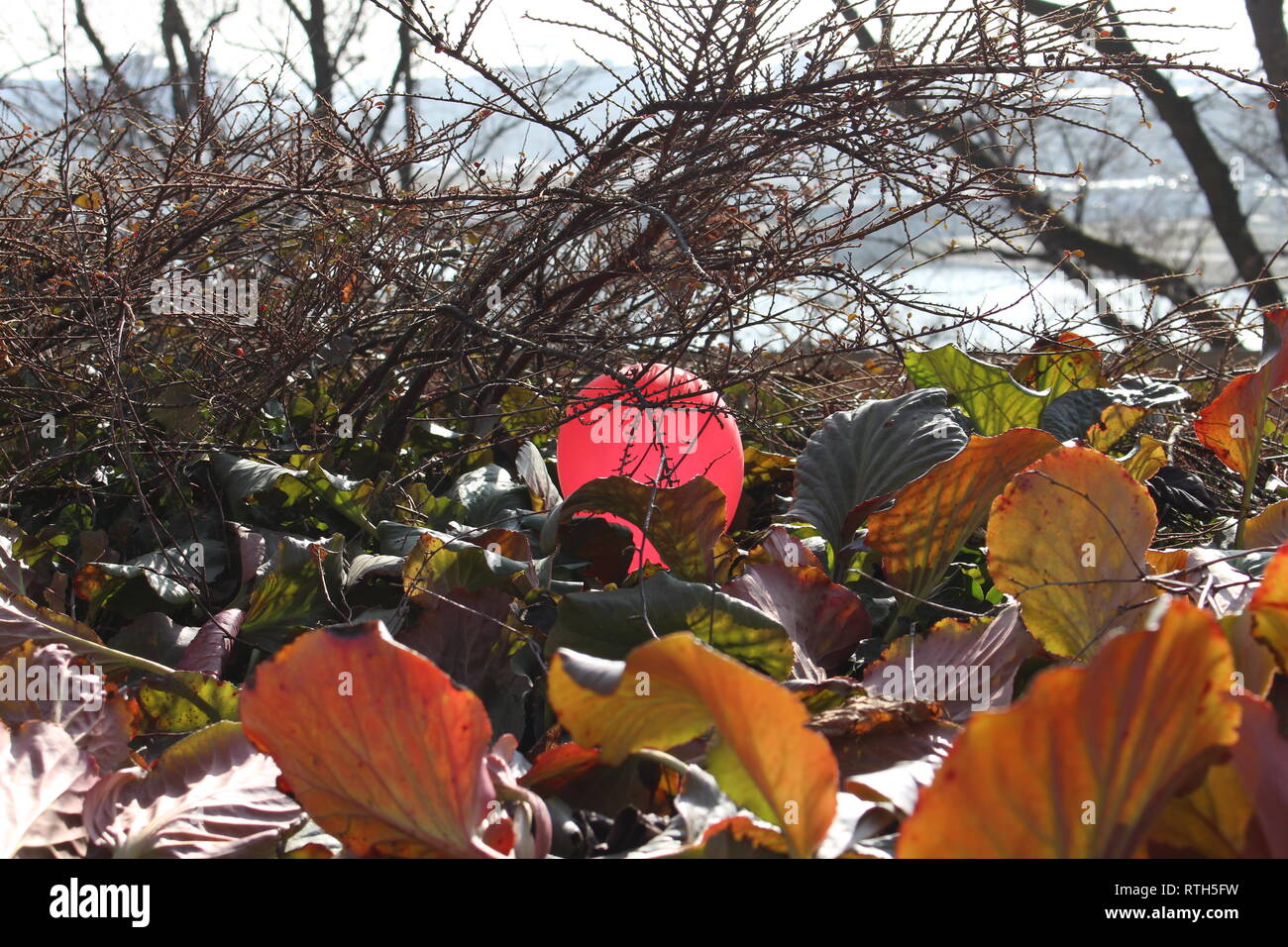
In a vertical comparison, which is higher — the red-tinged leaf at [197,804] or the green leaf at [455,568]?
the green leaf at [455,568]

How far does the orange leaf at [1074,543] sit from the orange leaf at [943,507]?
12 centimetres

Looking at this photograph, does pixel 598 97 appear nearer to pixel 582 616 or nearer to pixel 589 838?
pixel 582 616

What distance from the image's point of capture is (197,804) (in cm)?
67

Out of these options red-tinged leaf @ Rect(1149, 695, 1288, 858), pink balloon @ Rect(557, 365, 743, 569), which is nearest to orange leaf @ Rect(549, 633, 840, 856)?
red-tinged leaf @ Rect(1149, 695, 1288, 858)

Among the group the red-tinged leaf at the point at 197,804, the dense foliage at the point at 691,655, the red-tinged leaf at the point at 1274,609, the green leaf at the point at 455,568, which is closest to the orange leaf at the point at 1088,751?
the dense foliage at the point at 691,655

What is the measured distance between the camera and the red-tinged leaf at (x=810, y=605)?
89 cm

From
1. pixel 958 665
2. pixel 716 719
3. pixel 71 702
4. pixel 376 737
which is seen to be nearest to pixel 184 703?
pixel 71 702

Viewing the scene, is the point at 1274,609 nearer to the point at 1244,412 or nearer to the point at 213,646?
the point at 1244,412

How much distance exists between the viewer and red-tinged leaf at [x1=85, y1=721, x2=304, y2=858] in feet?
2.12

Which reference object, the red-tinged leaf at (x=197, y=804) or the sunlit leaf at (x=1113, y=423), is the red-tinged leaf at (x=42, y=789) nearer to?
the red-tinged leaf at (x=197, y=804)

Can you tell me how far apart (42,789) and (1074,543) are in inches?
27.7

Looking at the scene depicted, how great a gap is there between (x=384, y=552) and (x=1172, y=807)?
0.78m
